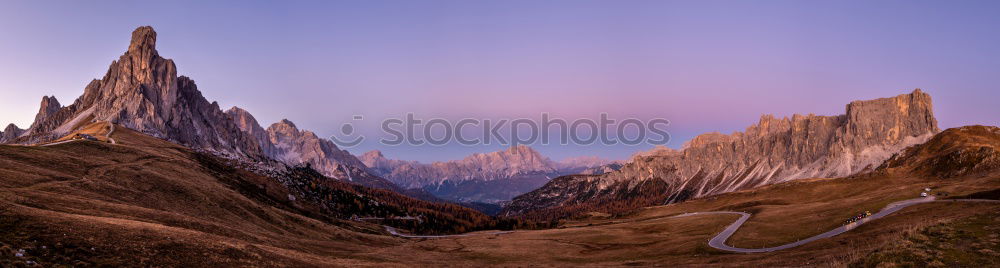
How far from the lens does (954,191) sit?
132m

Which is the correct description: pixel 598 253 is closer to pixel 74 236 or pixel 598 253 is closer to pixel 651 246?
pixel 651 246

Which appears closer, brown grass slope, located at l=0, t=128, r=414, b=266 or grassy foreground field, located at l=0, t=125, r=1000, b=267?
brown grass slope, located at l=0, t=128, r=414, b=266

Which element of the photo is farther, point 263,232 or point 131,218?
point 263,232

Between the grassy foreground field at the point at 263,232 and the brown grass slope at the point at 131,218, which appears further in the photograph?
the grassy foreground field at the point at 263,232

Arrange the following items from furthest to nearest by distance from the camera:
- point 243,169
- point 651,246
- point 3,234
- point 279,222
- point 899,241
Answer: point 243,169 → point 651,246 → point 279,222 → point 899,241 → point 3,234

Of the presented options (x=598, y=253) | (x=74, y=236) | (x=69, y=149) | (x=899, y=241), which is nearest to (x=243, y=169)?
(x=69, y=149)

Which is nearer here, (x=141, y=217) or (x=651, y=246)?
(x=141, y=217)

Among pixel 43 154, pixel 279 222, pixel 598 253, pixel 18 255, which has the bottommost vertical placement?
pixel 598 253

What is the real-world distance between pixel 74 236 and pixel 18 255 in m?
6.61

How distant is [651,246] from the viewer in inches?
4129

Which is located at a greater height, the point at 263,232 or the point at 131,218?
the point at 131,218

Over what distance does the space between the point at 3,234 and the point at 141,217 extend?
24.7 metres

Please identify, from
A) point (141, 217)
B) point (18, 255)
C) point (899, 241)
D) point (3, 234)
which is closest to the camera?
point (18, 255)

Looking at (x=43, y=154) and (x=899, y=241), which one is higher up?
(x=43, y=154)
